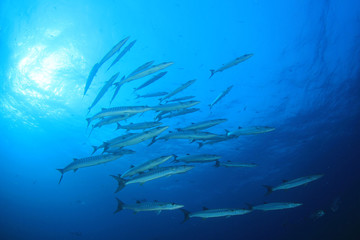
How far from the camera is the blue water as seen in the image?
1127 cm

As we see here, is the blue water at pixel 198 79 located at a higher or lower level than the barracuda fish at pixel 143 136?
higher

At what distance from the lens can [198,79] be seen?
14219 mm

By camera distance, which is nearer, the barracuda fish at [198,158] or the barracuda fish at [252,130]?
the barracuda fish at [252,130]

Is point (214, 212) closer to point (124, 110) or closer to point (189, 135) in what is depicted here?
point (189, 135)

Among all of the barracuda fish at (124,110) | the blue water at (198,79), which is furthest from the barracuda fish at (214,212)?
the blue water at (198,79)

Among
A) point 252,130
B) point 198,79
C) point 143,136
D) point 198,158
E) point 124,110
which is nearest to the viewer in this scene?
point 143,136

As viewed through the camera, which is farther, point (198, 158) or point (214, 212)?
point (198, 158)

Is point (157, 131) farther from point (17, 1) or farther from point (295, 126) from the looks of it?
point (295, 126)

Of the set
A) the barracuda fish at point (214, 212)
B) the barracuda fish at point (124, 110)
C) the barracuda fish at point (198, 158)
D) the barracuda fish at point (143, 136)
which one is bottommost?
the barracuda fish at point (214, 212)

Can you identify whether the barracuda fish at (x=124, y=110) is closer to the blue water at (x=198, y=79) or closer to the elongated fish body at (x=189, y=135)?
the elongated fish body at (x=189, y=135)

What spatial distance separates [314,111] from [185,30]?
16218mm

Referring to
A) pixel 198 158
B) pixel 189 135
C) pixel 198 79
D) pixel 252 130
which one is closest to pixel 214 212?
pixel 198 158

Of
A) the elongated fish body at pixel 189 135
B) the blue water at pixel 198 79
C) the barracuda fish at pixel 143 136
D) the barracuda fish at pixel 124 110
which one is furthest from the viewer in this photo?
the blue water at pixel 198 79

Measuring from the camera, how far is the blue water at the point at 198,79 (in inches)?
444
